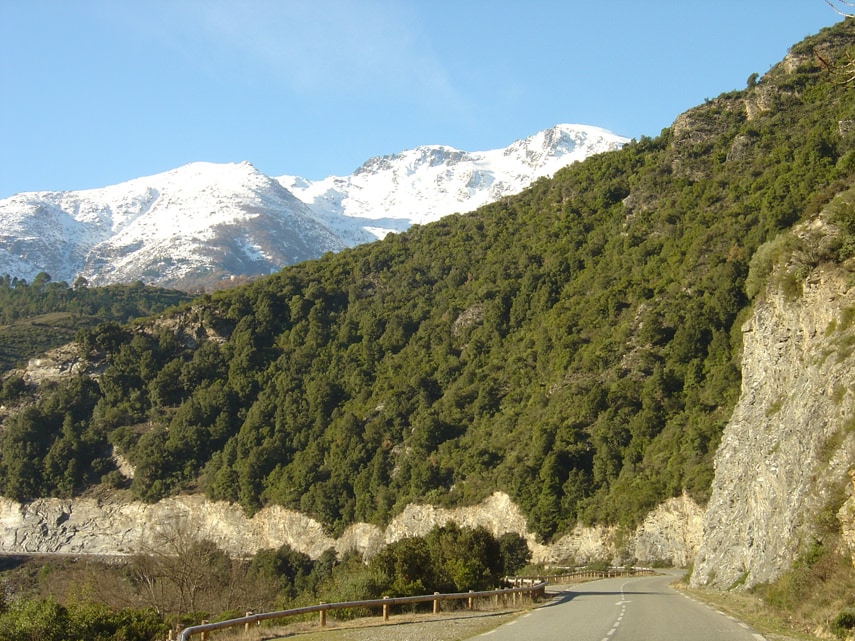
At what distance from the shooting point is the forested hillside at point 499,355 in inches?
2601

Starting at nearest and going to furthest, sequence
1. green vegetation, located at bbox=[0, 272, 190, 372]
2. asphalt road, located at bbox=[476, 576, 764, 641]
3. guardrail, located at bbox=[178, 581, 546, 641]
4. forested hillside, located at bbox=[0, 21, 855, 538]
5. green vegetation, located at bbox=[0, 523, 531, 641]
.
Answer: asphalt road, located at bbox=[476, 576, 764, 641] < guardrail, located at bbox=[178, 581, 546, 641] < green vegetation, located at bbox=[0, 523, 531, 641] < forested hillside, located at bbox=[0, 21, 855, 538] < green vegetation, located at bbox=[0, 272, 190, 372]

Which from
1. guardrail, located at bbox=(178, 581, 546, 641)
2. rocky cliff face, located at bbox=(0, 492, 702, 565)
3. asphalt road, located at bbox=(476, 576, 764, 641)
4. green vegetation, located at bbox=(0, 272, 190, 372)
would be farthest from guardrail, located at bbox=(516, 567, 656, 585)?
green vegetation, located at bbox=(0, 272, 190, 372)

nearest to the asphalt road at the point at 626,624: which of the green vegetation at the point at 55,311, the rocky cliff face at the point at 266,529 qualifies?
the rocky cliff face at the point at 266,529

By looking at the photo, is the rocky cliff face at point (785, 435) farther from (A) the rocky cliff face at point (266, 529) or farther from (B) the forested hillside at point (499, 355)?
(A) the rocky cliff face at point (266, 529)

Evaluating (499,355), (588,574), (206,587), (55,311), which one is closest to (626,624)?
(206,587)

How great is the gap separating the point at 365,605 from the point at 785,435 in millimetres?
15232

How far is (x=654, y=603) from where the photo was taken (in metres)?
22.4

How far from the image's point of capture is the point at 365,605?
1869cm

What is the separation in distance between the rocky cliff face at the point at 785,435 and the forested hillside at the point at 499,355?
62.6 ft

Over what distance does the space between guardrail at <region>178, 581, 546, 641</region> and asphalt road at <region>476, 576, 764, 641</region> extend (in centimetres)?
173

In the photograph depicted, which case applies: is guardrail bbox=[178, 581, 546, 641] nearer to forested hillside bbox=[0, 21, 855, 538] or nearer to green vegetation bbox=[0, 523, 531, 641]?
green vegetation bbox=[0, 523, 531, 641]

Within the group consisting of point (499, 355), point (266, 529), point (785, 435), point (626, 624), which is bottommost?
point (266, 529)

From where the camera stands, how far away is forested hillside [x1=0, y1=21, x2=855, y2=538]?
6606 centimetres

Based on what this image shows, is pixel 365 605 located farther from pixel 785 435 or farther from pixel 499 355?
pixel 499 355
